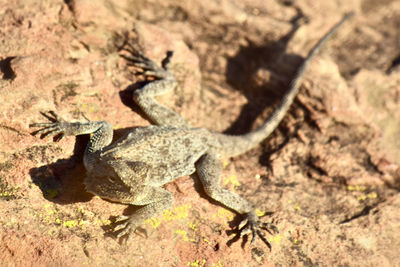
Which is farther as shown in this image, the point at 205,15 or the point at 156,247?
the point at 205,15

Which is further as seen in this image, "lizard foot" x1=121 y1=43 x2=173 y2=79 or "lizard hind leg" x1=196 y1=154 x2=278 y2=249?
"lizard foot" x1=121 y1=43 x2=173 y2=79

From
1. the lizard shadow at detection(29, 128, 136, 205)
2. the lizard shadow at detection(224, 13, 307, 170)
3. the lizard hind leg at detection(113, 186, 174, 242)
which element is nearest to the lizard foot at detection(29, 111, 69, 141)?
the lizard shadow at detection(29, 128, 136, 205)

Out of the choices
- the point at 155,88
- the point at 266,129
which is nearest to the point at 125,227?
the point at 155,88

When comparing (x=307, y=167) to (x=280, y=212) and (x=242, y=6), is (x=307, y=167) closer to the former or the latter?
(x=280, y=212)

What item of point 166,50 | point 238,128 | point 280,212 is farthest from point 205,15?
A: point 280,212

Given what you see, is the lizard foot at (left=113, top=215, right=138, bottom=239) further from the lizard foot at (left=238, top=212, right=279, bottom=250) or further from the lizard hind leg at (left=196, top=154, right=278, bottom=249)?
the lizard foot at (left=238, top=212, right=279, bottom=250)

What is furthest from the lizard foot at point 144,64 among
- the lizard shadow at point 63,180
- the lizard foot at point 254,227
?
the lizard foot at point 254,227

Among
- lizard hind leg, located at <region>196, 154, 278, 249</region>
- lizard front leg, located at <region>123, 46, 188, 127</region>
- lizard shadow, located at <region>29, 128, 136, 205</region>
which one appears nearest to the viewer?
lizard shadow, located at <region>29, 128, 136, 205</region>
